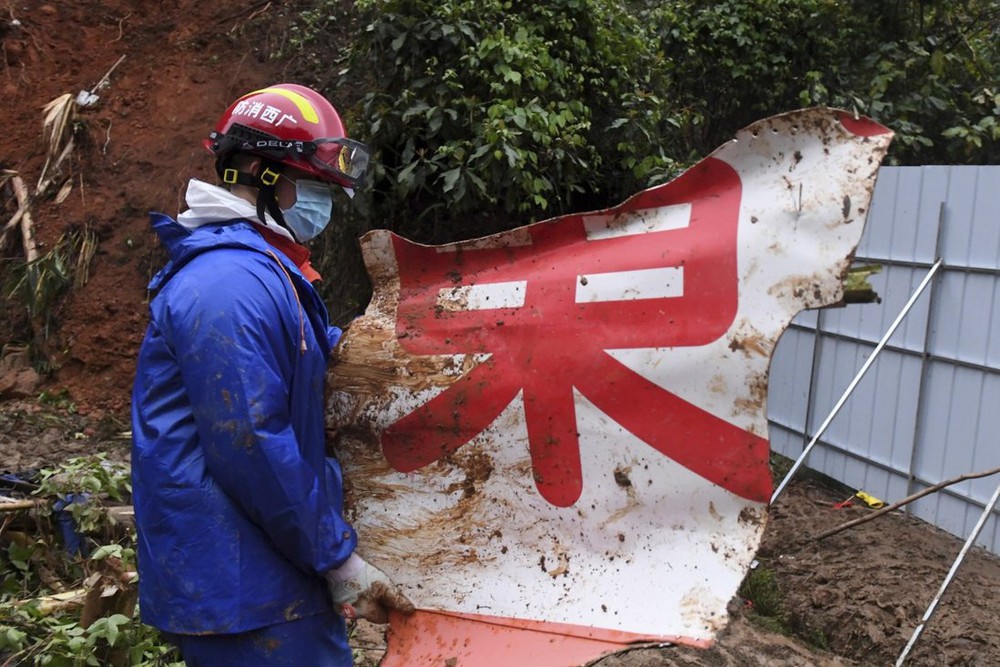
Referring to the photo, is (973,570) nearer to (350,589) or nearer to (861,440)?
(861,440)

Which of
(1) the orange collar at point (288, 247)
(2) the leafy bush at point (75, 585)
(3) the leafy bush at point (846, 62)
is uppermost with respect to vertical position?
(3) the leafy bush at point (846, 62)

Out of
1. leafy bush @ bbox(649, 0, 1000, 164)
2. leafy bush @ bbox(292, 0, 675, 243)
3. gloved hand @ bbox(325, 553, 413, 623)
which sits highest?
leafy bush @ bbox(649, 0, 1000, 164)

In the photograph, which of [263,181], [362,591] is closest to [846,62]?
[263,181]

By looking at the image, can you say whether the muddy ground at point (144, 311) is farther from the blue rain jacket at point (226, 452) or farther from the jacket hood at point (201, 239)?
the jacket hood at point (201, 239)

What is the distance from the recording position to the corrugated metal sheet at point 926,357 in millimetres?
5098

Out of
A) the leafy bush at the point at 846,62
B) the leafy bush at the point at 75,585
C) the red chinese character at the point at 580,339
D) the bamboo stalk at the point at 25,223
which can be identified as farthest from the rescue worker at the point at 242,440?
the leafy bush at the point at 846,62

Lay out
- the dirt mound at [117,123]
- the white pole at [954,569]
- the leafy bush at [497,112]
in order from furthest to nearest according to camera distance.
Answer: the dirt mound at [117,123] < the leafy bush at [497,112] < the white pole at [954,569]

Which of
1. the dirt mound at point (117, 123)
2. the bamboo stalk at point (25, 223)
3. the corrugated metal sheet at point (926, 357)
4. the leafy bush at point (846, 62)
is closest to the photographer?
the corrugated metal sheet at point (926, 357)

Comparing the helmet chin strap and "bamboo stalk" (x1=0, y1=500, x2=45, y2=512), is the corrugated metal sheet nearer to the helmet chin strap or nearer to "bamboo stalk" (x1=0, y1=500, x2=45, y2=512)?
the helmet chin strap

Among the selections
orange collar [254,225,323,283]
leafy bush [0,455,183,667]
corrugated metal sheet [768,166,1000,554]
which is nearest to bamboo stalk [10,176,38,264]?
leafy bush [0,455,183,667]

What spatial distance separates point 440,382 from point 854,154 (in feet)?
3.58

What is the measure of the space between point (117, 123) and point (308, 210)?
19.1 feet

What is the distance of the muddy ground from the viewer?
176 inches

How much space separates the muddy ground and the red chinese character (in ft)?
6.48
